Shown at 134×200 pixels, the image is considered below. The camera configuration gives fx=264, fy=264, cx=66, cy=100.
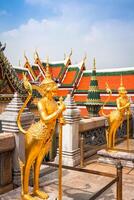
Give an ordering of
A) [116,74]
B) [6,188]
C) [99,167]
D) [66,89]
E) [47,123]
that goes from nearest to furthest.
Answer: [47,123], [6,188], [99,167], [116,74], [66,89]

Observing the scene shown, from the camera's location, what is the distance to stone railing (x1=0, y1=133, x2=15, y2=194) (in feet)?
17.3

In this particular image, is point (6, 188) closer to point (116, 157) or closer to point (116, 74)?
point (116, 157)

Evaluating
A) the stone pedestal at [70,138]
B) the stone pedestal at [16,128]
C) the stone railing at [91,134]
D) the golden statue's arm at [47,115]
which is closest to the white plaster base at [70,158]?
the stone pedestal at [70,138]

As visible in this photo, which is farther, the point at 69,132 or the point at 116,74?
the point at 116,74

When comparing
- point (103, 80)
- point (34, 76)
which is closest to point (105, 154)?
point (103, 80)

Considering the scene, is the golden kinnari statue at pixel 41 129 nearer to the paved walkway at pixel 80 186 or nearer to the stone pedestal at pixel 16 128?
the paved walkway at pixel 80 186

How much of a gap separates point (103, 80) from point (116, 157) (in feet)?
42.1

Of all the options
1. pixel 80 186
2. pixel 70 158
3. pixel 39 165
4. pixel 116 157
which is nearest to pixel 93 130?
pixel 116 157

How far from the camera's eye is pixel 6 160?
5410 millimetres

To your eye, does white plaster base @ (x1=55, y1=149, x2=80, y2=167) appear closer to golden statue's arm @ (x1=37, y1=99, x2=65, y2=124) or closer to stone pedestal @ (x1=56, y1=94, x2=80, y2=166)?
stone pedestal @ (x1=56, y1=94, x2=80, y2=166)

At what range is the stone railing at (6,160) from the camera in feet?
17.3

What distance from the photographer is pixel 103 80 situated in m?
20.3

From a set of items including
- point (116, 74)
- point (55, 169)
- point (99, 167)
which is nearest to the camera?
point (55, 169)

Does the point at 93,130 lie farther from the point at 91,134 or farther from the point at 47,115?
the point at 47,115
